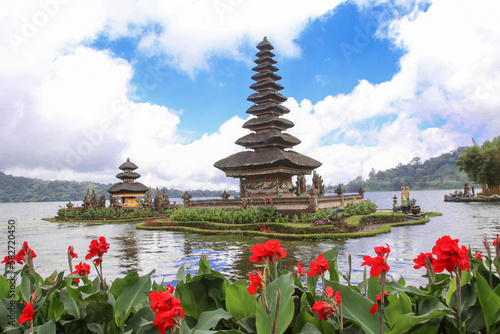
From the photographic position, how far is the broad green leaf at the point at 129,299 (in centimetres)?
Answer: 205

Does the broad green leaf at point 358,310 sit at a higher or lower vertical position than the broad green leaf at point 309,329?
higher

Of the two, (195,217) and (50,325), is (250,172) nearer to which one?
(195,217)

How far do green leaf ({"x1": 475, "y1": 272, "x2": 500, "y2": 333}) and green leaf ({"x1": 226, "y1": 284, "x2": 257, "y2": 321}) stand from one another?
1.21m

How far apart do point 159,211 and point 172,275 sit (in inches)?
959

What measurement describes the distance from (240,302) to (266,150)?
25.2m

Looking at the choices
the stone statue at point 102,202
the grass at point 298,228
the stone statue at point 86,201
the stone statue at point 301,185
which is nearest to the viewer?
the grass at point 298,228

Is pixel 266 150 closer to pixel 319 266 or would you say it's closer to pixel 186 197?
pixel 186 197

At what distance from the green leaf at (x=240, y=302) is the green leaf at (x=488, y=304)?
121 centimetres

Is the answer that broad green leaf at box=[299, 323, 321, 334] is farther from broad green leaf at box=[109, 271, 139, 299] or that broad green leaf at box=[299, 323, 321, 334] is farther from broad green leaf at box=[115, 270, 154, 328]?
broad green leaf at box=[109, 271, 139, 299]

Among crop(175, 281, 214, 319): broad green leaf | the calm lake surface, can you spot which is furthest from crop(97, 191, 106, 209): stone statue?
crop(175, 281, 214, 319): broad green leaf

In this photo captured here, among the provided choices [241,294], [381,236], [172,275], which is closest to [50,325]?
[241,294]

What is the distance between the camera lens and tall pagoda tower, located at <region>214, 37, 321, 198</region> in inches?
1009

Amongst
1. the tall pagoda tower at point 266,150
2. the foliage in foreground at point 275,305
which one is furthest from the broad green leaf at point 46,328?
the tall pagoda tower at point 266,150

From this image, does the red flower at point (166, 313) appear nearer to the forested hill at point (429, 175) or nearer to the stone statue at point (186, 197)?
the stone statue at point (186, 197)
